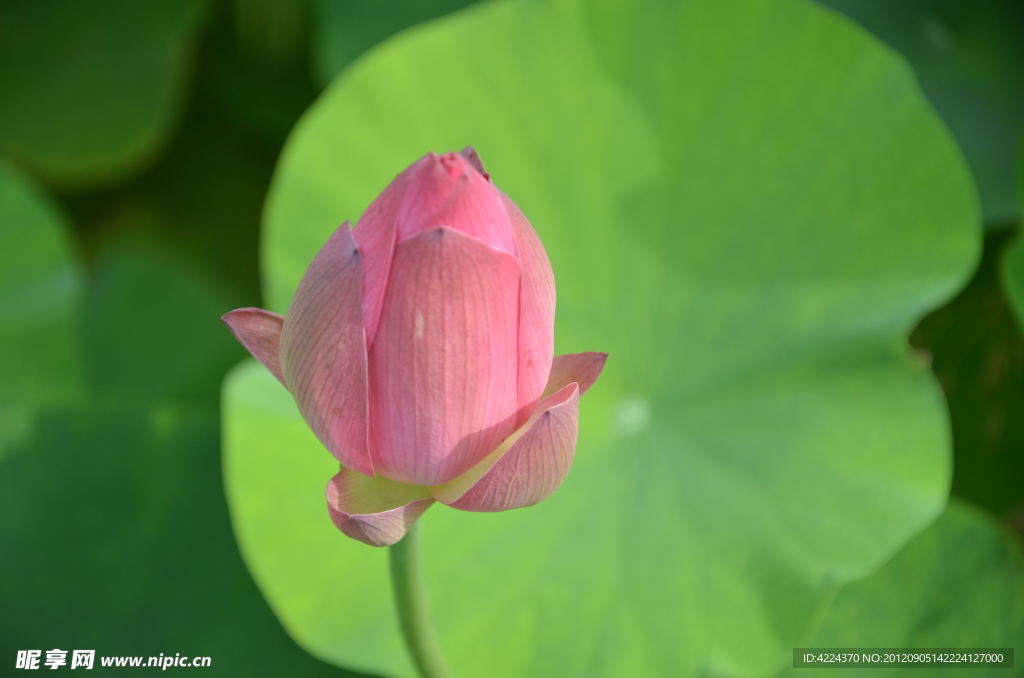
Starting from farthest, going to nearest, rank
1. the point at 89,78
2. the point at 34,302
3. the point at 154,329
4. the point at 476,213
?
the point at 89,78 < the point at 154,329 < the point at 34,302 < the point at 476,213

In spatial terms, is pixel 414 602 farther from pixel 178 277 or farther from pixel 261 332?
pixel 178 277

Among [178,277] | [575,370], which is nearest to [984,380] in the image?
[575,370]

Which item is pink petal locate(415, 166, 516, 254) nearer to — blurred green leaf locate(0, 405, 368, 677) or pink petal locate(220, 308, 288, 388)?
pink petal locate(220, 308, 288, 388)

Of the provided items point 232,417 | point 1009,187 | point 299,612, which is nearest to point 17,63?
point 232,417

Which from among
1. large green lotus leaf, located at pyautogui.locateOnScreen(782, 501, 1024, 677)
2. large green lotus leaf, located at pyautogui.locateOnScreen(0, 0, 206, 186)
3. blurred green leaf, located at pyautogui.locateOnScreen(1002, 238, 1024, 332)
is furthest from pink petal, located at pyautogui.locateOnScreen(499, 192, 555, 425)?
large green lotus leaf, located at pyautogui.locateOnScreen(0, 0, 206, 186)

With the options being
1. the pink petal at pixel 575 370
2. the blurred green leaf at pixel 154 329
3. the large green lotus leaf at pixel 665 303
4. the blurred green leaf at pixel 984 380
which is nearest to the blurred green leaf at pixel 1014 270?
the large green lotus leaf at pixel 665 303

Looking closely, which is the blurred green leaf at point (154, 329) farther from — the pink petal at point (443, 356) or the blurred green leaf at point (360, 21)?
the pink petal at point (443, 356)

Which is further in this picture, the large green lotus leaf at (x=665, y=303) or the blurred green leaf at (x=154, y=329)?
the blurred green leaf at (x=154, y=329)
